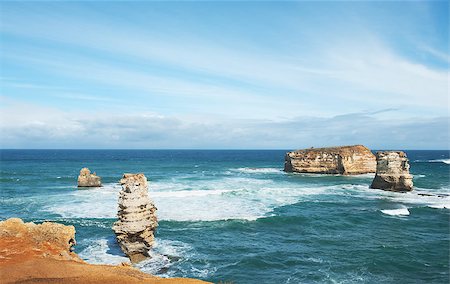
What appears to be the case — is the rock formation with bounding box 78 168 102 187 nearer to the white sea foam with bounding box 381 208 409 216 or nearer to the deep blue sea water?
the deep blue sea water

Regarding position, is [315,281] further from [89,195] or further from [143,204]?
[89,195]

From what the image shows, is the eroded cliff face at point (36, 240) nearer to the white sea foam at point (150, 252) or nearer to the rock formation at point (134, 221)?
the rock formation at point (134, 221)

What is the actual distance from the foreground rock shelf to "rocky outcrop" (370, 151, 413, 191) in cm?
4532

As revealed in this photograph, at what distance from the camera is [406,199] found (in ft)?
148

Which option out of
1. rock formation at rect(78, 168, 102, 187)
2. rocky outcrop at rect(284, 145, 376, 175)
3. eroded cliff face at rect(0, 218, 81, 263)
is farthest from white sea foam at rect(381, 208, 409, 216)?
rock formation at rect(78, 168, 102, 187)

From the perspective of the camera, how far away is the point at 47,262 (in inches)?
455

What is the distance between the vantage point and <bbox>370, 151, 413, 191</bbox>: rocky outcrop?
49531mm

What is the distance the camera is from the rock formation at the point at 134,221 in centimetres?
2172

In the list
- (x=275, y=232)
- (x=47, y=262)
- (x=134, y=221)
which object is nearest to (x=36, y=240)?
(x=47, y=262)

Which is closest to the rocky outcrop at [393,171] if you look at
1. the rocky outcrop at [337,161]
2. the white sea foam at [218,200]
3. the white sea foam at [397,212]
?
the white sea foam at [218,200]

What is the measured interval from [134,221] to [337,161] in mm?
63918

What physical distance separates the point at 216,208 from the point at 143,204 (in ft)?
58.8

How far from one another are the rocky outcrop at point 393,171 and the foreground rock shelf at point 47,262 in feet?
149

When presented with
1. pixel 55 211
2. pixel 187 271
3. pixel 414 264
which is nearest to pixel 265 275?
pixel 187 271
